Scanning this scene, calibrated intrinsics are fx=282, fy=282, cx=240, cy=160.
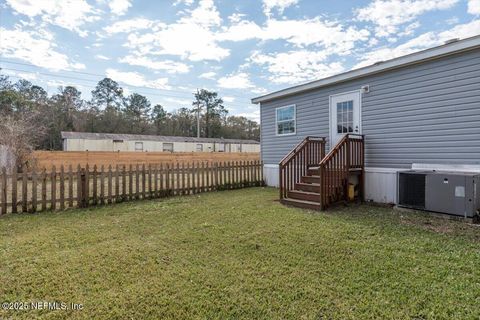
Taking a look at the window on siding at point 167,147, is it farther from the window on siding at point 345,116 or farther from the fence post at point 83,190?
the window on siding at point 345,116

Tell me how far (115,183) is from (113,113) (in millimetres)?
36401

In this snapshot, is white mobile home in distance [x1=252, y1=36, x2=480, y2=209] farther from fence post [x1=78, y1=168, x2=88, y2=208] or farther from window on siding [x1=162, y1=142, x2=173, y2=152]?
window on siding [x1=162, y1=142, x2=173, y2=152]

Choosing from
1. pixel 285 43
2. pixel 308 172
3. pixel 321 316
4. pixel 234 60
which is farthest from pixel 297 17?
pixel 321 316

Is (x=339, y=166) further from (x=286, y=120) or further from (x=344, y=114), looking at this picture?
(x=286, y=120)

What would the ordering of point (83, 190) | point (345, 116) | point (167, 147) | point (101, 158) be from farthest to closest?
1. point (167, 147)
2. point (101, 158)
3. point (345, 116)
4. point (83, 190)

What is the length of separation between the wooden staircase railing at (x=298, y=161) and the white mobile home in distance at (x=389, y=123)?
28 mm

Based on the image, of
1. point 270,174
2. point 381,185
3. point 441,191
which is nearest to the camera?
point 441,191

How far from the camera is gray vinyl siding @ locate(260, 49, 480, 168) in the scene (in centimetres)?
563

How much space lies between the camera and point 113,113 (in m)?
40.0

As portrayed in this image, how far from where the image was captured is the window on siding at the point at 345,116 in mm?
7891

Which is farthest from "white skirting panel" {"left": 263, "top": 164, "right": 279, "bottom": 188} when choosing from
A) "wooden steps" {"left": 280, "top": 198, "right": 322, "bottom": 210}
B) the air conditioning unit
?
the air conditioning unit

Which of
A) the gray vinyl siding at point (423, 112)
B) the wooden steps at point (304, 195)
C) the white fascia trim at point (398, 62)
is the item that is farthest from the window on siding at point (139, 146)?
the wooden steps at point (304, 195)

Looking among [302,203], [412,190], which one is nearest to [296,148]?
[302,203]

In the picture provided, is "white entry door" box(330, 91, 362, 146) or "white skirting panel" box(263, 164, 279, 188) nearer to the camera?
"white entry door" box(330, 91, 362, 146)
